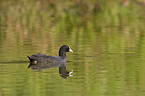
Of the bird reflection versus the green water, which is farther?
the bird reflection

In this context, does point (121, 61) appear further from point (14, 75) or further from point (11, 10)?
point (11, 10)

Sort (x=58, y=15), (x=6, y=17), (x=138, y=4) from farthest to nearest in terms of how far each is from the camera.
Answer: (x=138, y=4) < (x=58, y=15) < (x=6, y=17)

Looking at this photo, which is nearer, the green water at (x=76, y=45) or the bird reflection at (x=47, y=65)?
the green water at (x=76, y=45)

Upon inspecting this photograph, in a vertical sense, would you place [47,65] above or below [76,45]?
below

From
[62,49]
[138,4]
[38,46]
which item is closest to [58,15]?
[138,4]

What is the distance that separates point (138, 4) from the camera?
37.3 metres

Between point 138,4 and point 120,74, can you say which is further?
point 138,4

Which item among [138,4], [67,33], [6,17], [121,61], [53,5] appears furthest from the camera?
[138,4]

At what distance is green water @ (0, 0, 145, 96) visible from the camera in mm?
11180

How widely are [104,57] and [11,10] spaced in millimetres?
15979

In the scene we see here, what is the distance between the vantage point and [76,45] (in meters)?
18.3

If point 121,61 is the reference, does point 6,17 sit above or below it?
above

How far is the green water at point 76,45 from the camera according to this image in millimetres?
11180

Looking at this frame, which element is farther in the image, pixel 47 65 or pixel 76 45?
pixel 76 45
